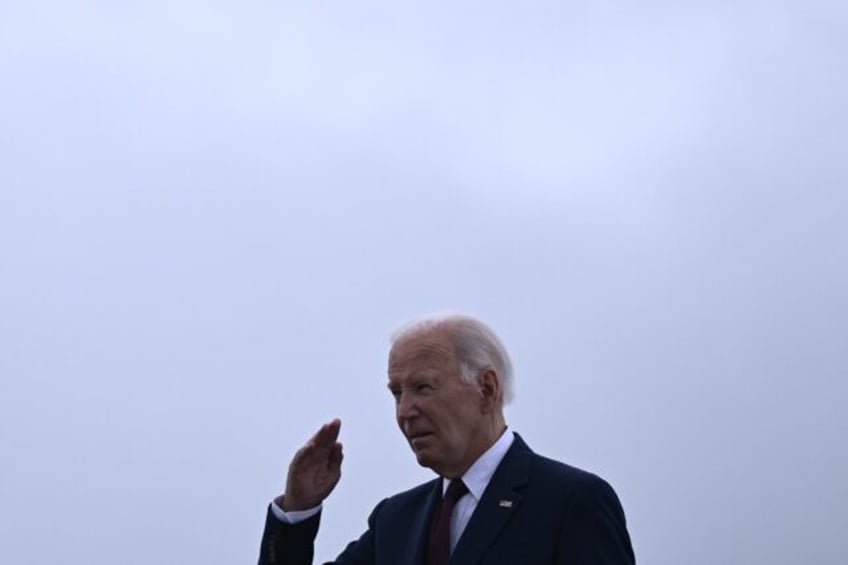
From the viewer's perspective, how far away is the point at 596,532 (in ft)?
7.79

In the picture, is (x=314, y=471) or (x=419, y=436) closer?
(x=419, y=436)

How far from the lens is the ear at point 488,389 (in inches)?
103

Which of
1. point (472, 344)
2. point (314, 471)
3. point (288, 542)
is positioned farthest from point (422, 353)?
point (288, 542)

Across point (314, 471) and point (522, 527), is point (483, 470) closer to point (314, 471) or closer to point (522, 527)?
point (522, 527)

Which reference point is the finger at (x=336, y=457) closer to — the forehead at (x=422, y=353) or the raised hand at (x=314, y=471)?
the raised hand at (x=314, y=471)

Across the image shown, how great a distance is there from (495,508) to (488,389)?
28 centimetres

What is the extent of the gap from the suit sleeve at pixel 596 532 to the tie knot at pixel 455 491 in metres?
0.28

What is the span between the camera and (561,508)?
243 centimetres

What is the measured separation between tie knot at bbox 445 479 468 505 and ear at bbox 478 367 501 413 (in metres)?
0.17

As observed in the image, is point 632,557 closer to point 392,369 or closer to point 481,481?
point 481,481

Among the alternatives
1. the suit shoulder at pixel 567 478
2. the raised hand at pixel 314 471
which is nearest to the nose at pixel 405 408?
the raised hand at pixel 314 471

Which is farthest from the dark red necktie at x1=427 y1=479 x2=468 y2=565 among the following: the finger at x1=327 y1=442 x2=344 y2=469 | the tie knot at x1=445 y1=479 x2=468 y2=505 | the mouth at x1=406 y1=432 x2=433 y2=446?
the finger at x1=327 y1=442 x2=344 y2=469

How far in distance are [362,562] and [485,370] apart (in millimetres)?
577

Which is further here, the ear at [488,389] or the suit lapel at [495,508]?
the ear at [488,389]
